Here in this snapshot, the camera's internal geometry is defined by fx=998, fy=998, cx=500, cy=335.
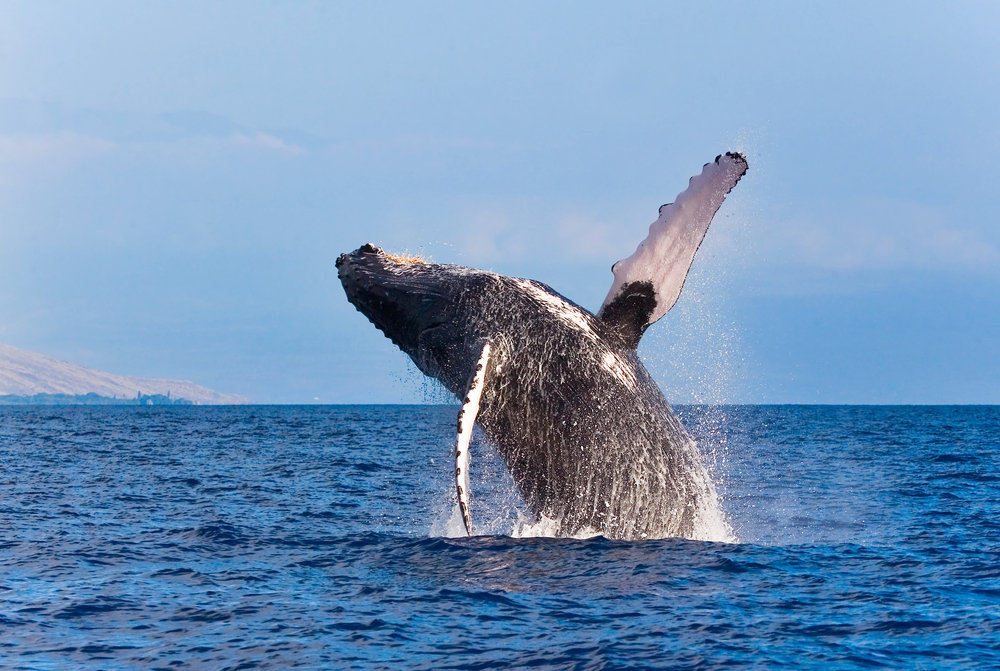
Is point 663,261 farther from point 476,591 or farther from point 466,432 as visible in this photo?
point 476,591

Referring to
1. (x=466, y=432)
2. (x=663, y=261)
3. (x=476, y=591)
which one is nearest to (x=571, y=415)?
(x=466, y=432)

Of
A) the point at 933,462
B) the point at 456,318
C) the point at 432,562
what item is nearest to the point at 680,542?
the point at 432,562

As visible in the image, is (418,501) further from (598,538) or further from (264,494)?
(598,538)

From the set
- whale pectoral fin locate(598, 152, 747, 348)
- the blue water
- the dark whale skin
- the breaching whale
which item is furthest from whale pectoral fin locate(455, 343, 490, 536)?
whale pectoral fin locate(598, 152, 747, 348)

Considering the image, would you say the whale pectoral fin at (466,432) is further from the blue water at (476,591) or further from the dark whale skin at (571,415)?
the blue water at (476,591)

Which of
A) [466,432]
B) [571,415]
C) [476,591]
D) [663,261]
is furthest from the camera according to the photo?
[663,261]

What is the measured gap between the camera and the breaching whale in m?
9.41

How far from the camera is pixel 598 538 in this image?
935 cm

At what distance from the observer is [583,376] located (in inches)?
374

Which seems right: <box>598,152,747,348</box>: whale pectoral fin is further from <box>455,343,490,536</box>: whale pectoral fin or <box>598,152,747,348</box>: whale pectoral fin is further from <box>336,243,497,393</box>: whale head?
<box>455,343,490,536</box>: whale pectoral fin

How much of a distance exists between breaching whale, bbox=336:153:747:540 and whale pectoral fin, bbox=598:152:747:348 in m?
0.01

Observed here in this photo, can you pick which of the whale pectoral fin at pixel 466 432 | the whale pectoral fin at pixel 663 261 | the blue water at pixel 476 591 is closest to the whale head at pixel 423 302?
the whale pectoral fin at pixel 466 432

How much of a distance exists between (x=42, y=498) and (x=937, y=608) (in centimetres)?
1519

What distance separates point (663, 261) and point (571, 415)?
1.86m
